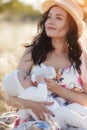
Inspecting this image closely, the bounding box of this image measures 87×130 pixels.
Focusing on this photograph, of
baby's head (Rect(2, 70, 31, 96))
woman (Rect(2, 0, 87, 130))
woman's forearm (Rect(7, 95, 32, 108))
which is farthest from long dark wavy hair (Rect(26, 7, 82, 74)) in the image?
woman's forearm (Rect(7, 95, 32, 108))

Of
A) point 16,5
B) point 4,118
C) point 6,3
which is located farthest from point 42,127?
point 16,5

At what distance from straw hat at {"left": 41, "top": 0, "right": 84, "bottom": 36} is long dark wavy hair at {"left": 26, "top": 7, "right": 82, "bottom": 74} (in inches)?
2.1

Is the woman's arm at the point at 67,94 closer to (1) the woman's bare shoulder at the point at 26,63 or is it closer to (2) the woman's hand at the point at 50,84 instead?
(2) the woman's hand at the point at 50,84

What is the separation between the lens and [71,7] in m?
6.54

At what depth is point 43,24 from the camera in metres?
6.77

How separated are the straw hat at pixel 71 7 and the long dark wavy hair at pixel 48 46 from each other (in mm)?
54

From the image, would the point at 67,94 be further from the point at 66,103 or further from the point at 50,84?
the point at 50,84

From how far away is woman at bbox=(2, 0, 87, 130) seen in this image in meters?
6.50

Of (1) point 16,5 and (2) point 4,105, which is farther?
(1) point 16,5

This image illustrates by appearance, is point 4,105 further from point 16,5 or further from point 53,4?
point 16,5

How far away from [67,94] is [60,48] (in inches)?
18.5

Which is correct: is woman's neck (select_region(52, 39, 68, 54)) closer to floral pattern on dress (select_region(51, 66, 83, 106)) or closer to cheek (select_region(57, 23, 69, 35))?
cheek (select_region(57, 23, 69, 35))

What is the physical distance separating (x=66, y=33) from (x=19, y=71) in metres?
0.60

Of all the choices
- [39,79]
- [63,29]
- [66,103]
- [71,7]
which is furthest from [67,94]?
[71,7]
